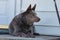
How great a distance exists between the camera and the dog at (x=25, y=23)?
2.84 meters

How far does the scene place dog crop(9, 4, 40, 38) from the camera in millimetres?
2838

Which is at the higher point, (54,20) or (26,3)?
(26,3)

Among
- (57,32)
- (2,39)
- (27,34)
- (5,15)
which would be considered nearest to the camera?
(2,39)

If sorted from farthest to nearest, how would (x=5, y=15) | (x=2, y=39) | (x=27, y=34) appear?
1. (x=5, y=15)
2. (x=27, y=34)
3. (x=2, y=39)

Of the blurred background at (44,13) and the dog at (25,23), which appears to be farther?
the blurred background at (44,13)

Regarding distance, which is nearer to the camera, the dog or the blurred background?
the dog

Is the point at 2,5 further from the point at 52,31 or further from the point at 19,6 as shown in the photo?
the point at 52,31

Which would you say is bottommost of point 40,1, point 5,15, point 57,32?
point 57,32

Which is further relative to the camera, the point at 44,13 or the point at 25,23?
the point at 44,13

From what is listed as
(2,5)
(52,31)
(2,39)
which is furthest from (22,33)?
(2,5)

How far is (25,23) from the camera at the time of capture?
2.89 metres

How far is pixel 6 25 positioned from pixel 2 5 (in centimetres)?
35

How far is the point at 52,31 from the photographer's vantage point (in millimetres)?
3393

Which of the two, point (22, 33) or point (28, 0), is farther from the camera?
point (28, 0)
